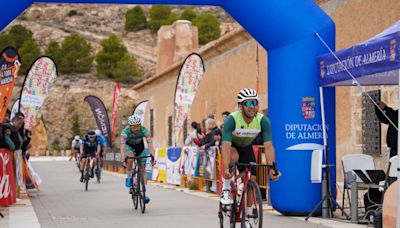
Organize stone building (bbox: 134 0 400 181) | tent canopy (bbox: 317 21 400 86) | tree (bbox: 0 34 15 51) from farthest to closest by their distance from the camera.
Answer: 1. tree (bbox: 0 34 15 51)
2. stone building (bbox: 134 0 400 181)
3. tent canopy (bbox: 317 21 400 86)

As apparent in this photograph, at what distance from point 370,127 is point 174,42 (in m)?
31.6

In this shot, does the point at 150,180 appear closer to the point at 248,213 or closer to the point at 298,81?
the point at 298,81

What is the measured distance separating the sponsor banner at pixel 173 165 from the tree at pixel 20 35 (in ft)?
320

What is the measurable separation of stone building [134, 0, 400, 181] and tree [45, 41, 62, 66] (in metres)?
65.3

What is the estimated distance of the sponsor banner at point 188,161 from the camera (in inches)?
798

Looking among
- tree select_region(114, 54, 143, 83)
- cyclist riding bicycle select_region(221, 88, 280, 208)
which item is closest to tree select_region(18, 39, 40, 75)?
tree select_region(114, 54, 143, 83)

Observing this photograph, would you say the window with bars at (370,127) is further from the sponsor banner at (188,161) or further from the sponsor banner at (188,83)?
the sponsor banner at (188,83)

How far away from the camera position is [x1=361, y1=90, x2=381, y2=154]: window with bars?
1503cm

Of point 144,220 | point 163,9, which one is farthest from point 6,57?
point 163,9

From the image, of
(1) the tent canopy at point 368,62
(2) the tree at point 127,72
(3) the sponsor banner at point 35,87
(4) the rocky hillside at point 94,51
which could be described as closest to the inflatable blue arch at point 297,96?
(1) the tent canopy at point 368,62

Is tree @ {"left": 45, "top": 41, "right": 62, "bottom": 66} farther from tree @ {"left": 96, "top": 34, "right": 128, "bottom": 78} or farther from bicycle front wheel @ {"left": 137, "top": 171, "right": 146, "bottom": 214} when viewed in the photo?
bicycle front wheel @ {"left": 137, "top": 171, "right": 146, "bottom": 214}

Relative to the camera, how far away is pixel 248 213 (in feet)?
28.2

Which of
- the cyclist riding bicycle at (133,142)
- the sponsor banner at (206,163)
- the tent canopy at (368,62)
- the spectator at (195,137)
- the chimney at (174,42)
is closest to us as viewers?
the tent canopy at (368,62)

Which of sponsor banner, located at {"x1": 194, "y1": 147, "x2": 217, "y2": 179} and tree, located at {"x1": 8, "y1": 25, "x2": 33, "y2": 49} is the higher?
tree, located at {"x1": 8, "y1": 25, "x2": 33, "y2": 49}
